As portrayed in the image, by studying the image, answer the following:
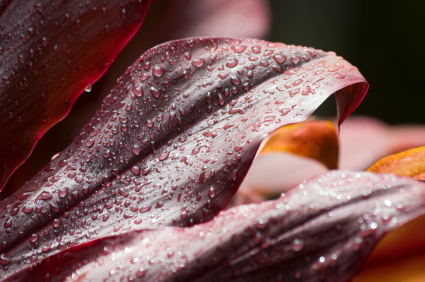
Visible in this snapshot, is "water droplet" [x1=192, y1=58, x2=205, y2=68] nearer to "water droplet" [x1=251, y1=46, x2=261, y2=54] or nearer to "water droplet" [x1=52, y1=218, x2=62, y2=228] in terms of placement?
"water droplet" [x1=251, y1=46, x2=261, y2=54]

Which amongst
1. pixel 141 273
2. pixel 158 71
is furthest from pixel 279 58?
pixel 141 273

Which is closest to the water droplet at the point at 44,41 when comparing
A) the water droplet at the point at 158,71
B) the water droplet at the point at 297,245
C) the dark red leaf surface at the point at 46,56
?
the dark red leaf surface at the point at 46,56

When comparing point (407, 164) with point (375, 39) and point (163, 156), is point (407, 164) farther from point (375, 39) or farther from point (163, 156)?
point (375, 39)

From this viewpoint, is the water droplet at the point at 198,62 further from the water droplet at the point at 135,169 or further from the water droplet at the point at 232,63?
the water droplet at the point at 135,169

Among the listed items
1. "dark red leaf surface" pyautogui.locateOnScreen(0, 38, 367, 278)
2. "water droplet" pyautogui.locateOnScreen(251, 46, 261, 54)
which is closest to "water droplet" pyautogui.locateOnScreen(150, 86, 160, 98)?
"dark red leaf surface" pyautogui.locateOnScreen(0, 38, 367, 278)

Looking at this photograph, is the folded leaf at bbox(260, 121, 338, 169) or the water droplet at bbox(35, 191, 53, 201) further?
the folded leaf at bbox(260, 121, 338, 169)
